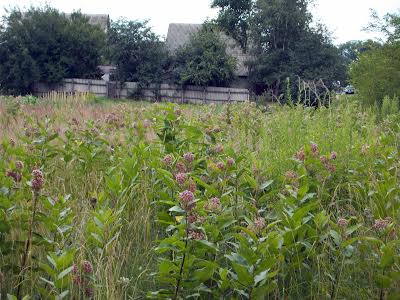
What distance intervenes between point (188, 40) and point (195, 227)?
35334 mm

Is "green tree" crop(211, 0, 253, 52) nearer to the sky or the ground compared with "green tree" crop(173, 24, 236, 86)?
nearer to the sky

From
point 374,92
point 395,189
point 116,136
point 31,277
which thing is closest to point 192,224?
point 31,277

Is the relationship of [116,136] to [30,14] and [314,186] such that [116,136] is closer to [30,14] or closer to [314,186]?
[314,186]

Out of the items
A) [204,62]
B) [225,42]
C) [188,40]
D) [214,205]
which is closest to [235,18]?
[188,40]

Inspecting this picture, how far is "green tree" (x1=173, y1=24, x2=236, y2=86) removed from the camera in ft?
102

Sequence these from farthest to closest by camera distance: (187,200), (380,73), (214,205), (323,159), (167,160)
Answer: (380,73) < (323,159) < (167,160) < (214,205) < (187,200)

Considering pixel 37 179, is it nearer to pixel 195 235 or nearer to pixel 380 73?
pixel 195 235

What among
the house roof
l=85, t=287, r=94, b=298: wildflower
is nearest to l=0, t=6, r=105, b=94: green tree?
the house roof

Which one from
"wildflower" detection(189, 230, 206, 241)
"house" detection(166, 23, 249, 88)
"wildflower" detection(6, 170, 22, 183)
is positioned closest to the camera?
"wildflower" detection(189, 230, 206, 241)

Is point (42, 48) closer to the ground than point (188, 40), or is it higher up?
closer to the ground

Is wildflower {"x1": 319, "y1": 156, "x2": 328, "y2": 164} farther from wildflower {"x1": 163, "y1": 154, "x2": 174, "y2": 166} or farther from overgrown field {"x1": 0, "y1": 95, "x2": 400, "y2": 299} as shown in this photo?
wildflower {"x1": 163, "y1": 154, "x2": 174, "y2": 166}

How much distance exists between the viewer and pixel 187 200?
6.48ft

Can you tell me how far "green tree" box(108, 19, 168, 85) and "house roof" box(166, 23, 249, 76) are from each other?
3792 millimetres

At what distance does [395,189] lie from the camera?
2.64 meters
